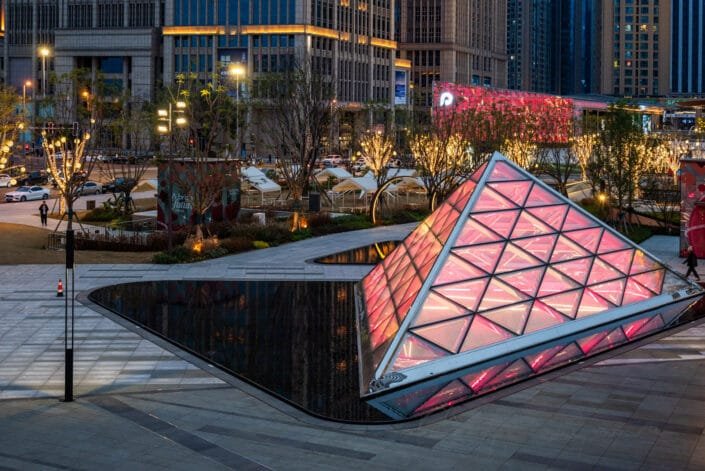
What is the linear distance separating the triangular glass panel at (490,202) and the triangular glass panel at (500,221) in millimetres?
219

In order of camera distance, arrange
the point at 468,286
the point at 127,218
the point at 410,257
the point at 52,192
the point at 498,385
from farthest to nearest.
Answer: the point at 52,192, the point at 127,218, the point at 410,257, the point at 468,286, the point at 498,385

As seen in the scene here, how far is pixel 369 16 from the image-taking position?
14188 cm

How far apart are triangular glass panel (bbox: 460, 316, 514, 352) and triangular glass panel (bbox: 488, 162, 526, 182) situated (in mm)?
6091

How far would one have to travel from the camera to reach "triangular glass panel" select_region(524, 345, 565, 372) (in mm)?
22852

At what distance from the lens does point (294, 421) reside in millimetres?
19062

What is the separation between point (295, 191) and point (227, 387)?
1435 inches

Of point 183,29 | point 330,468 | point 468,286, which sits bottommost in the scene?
point 330,468

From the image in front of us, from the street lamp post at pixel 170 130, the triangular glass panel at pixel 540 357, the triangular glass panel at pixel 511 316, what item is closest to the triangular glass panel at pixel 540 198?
the triangular glass panel at pixel 511 316

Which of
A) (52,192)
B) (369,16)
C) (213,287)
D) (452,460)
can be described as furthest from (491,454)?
(369,16)

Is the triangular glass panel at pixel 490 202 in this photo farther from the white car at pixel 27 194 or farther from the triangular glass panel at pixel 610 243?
the white car at pixel 27 194

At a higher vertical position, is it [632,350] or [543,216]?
[543,216]

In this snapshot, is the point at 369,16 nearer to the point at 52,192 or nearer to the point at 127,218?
the point at 52,192

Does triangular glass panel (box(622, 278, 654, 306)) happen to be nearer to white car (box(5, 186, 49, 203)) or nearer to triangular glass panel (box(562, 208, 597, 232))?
triangular glass panel (box(562, 208, 597, 232))

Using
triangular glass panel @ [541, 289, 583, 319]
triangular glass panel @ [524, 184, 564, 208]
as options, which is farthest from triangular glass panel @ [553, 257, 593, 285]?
triangular glass panel @ [524, 184, 564, 208]
